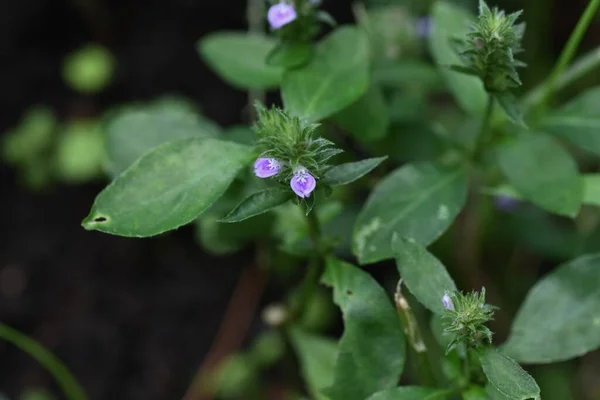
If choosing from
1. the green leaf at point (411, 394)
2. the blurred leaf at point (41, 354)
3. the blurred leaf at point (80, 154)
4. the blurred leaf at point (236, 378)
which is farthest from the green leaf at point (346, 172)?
the blurred leaf at point (80, 154)

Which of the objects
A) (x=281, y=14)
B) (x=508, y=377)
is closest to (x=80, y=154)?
(x=281, y=14)

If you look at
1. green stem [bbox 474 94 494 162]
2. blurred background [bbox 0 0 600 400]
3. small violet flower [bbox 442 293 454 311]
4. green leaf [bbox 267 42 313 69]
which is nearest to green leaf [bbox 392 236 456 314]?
small violet flower [bbox 442 293 454 311]

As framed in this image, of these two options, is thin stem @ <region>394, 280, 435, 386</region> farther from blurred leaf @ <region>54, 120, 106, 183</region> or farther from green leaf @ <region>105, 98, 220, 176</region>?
blurred leaf @ <region>54, 120, 106, 183</region>

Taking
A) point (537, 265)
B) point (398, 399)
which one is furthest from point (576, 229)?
point (398, 399)

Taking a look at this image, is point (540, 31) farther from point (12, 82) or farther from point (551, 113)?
point (12, 82)

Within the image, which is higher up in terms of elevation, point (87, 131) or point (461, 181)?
point (461, 181)

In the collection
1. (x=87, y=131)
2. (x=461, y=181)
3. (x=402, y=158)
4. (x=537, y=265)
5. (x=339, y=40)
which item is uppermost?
(x=339, y=40)
